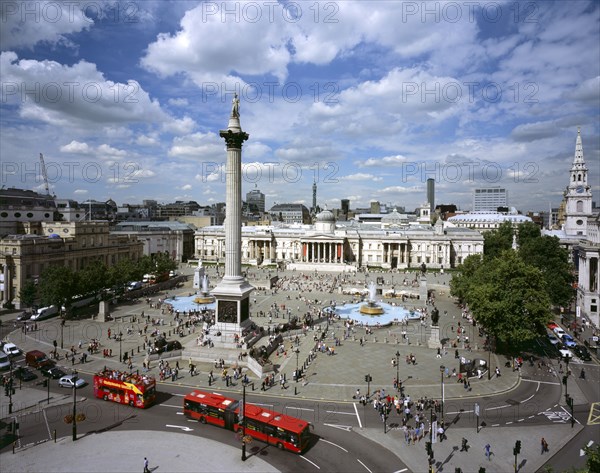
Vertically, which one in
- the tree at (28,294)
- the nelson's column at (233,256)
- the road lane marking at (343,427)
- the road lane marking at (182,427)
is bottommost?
the road lane marking at (343,427)

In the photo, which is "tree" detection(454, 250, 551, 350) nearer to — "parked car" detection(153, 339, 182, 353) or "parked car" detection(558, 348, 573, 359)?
"parked car" detection(558, 348, 573, 359)

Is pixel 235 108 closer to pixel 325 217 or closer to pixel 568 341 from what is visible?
pixel 568 341

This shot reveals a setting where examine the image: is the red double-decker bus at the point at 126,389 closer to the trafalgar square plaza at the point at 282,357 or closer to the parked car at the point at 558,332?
the trafalgar square plaza at the point at 282,357

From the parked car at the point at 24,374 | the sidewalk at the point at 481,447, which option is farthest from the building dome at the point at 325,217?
the sidewalk at the point at 481,447

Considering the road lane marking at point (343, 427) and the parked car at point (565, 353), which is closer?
the road lane marking at point (343, 427)

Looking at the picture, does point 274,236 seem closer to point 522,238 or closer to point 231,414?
point 522,238

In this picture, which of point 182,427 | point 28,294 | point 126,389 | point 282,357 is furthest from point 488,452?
point 28,294
